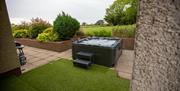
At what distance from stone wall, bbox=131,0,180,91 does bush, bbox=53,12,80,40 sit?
6.21 metres

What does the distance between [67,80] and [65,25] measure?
363 centimetres

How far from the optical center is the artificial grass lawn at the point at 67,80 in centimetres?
315

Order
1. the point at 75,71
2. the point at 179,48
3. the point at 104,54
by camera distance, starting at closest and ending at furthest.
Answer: the point at 179,48 < the point at 75,71 < the point at 104,54

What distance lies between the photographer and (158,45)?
0.50 metres

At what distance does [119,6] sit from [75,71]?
13536 mm

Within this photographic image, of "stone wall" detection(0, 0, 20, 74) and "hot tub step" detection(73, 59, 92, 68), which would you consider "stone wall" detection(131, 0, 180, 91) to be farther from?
"stone wall" detection(0, 0, 20, 74)

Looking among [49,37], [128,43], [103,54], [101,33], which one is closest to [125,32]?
[128,43]

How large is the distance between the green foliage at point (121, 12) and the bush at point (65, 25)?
319 inches

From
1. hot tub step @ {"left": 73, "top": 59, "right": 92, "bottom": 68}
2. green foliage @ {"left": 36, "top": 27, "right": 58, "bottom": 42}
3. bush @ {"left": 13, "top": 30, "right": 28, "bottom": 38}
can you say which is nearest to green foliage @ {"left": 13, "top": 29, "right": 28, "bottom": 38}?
bush @ {"left": 13, "top": 30, "right": 28, "bottom": 38}

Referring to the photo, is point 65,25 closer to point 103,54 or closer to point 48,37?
point 48,37

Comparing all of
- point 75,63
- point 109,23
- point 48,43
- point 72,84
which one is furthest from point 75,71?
point 109,23

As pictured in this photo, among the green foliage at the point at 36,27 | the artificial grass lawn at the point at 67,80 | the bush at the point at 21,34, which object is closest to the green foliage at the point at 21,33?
the bush at the point at 21,34

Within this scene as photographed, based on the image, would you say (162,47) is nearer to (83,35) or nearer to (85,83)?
(85,83)

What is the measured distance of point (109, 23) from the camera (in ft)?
49.0
